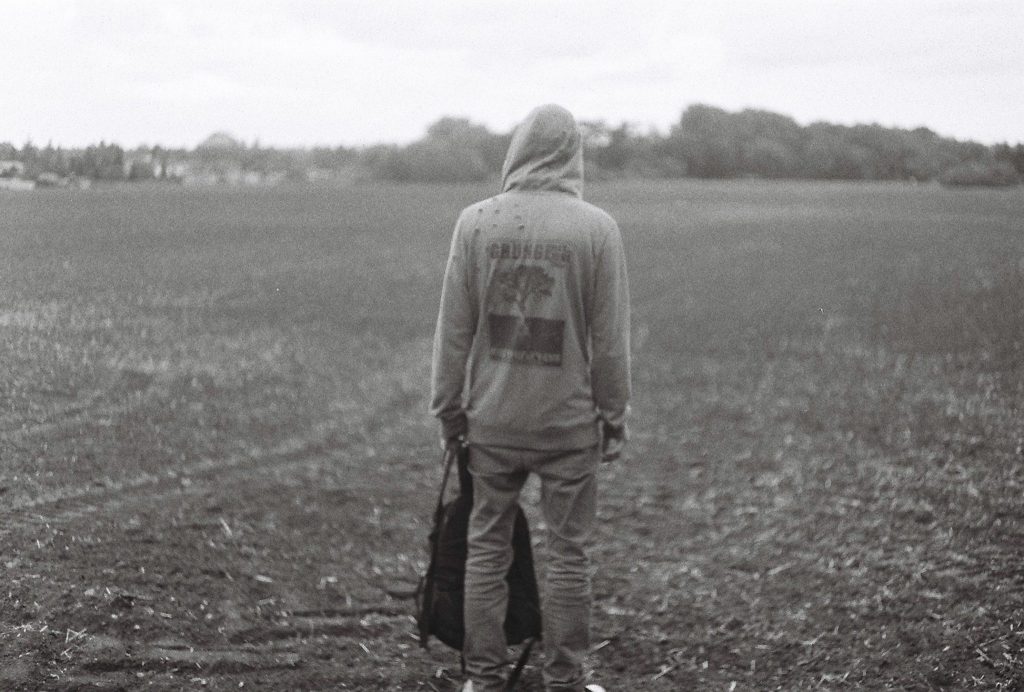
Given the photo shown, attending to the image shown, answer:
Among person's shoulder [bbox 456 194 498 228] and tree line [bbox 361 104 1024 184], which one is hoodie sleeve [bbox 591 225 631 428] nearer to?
person's shoulder [bbox 456 194 498 228]

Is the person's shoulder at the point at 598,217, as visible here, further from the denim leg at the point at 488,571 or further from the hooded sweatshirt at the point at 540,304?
the denim leg at the point at 488,571

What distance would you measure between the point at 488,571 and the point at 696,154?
1076 centimetres

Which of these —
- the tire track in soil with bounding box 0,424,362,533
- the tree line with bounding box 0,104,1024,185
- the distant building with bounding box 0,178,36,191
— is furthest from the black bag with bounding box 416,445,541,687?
the tree line with bounding box 0,104,1024,185

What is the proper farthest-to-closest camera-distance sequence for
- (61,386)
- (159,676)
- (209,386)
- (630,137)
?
(630,137)
(209,386)
(61,386)
(159,676)

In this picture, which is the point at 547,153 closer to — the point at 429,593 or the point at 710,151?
the point at 429,593

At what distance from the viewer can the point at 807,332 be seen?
40.0 feet

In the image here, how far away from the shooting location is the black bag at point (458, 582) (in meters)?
4.12

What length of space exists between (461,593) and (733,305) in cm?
1039

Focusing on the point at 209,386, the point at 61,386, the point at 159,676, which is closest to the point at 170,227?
the point at 209,386

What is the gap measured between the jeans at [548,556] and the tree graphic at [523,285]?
1.91ft

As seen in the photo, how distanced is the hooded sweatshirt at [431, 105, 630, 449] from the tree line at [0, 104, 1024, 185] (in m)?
3.57

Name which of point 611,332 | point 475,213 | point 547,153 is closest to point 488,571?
point 611,332

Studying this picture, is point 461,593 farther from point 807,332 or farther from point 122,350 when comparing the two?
point 807,332

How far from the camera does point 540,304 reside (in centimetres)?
376
